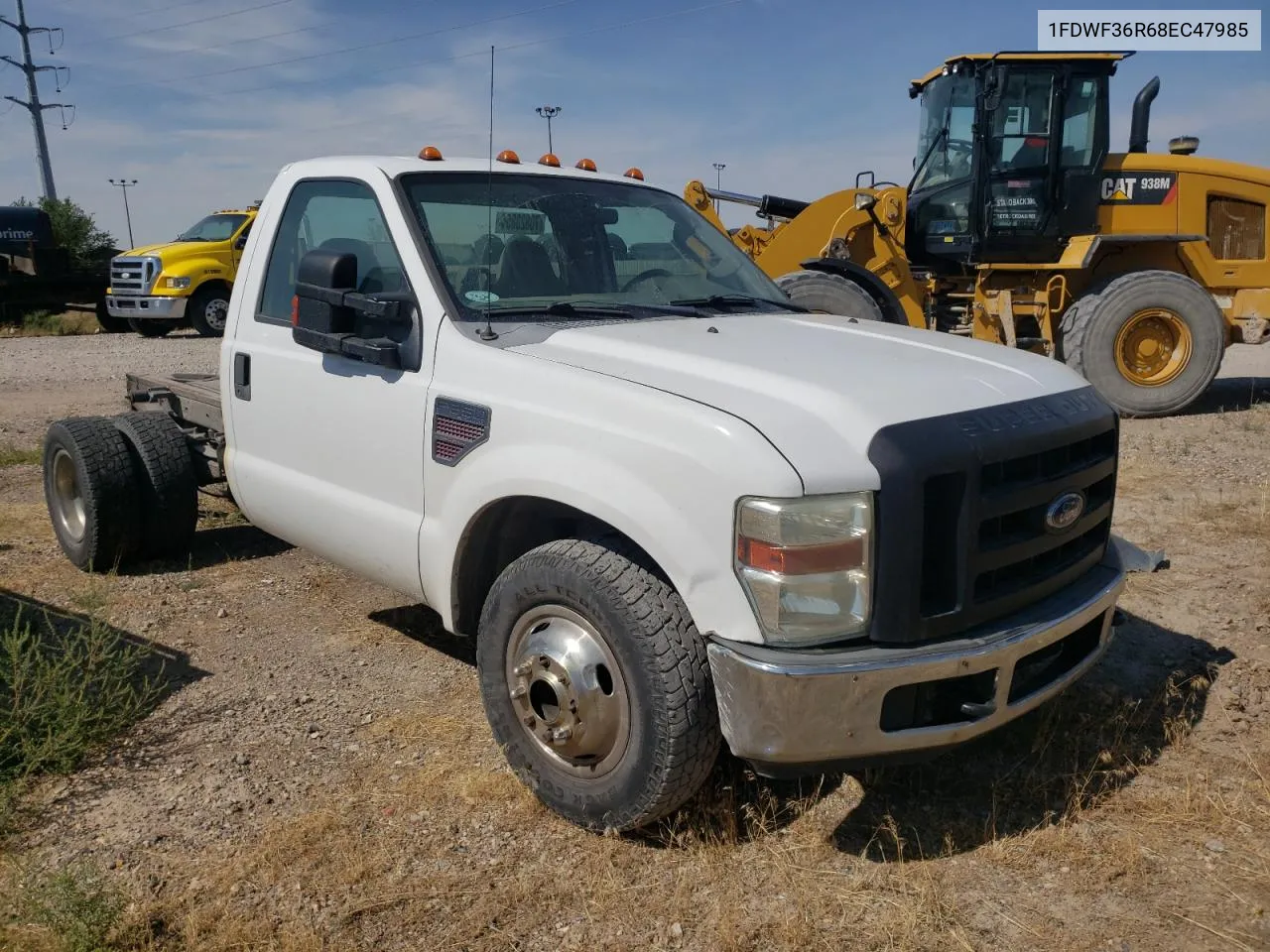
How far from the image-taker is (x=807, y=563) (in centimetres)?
256

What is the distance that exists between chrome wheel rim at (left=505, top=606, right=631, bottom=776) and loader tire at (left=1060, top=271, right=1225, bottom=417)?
784 cm

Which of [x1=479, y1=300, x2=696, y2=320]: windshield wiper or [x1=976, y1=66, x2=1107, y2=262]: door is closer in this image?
[x1=479, y1=300, x2=696, y2=320]: windshield wiper

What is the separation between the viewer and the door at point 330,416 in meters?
3.61

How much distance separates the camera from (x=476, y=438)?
3.27 m

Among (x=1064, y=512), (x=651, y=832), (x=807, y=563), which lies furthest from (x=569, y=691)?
(x=1064, y=512)

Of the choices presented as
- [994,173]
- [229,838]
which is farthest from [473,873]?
[994,173]

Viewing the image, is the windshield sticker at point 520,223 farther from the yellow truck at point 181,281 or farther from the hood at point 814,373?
the yellow truck at point 181,281

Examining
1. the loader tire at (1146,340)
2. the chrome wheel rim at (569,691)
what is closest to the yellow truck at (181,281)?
the loader tire at (1146,340)

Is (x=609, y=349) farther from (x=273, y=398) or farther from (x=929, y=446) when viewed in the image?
(x=273, y=398)

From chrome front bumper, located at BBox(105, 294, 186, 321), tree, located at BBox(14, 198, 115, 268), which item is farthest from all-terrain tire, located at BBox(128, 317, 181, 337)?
tree, located at BBox(14, 198, 115, 268)

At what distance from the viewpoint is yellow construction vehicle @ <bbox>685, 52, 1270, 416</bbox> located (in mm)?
9695

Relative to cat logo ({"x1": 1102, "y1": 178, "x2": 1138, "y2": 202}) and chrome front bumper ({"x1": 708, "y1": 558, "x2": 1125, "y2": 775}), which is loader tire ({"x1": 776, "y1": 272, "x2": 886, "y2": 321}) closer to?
cat logo ({"x1": 1102, "y1": 178, "x2": 1138, "y2": 202})

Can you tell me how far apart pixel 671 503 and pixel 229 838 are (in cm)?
167

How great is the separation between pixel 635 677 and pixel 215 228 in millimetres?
17558
